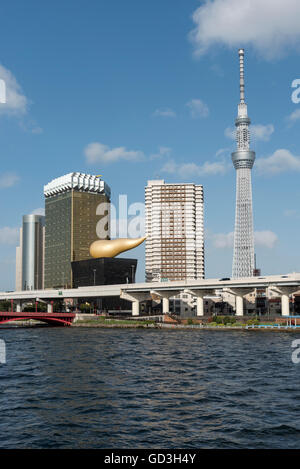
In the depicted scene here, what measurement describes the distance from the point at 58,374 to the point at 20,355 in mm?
18611

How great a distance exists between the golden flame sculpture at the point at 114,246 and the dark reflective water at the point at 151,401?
116214 mm

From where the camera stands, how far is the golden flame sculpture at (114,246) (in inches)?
6767

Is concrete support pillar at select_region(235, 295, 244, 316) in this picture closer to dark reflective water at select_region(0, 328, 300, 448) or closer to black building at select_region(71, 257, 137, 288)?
black building at select_region(71, 257, 137, 288)

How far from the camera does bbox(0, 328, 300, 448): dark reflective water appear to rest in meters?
23.1

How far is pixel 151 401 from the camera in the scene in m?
31.0

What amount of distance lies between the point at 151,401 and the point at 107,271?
148003mm

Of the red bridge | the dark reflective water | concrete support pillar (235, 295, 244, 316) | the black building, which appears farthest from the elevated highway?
the dark reflective water

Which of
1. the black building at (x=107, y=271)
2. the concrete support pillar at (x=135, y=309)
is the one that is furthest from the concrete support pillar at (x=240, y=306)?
the black building at (x=107, y=271)

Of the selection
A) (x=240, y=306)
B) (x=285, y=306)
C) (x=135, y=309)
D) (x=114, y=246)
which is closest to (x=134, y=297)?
(x=135, y=309)

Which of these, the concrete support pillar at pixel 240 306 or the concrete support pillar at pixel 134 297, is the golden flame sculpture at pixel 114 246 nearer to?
the concrete support pillar at pixel 134 297

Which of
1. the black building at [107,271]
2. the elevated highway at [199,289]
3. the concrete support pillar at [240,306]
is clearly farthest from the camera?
the black building at [107,271]

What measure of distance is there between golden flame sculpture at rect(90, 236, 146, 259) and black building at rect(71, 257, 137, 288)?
2130 mm

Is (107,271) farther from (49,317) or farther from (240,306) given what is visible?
(240,306)
